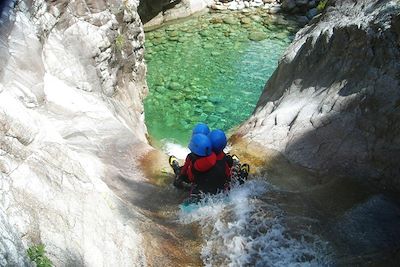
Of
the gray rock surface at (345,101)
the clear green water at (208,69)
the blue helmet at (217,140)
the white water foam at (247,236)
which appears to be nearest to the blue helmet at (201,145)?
the blue helmet at (217,140)

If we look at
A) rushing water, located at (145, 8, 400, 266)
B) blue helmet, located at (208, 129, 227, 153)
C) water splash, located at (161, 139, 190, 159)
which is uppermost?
blue helmet, located at (208, 129, 227, 153)

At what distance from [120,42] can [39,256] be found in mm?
7927

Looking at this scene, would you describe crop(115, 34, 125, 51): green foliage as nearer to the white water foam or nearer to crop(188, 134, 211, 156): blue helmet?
crop(188, 134, 211, 156): blue helmet

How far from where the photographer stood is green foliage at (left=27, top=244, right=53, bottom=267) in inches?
152

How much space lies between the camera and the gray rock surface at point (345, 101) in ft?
22.5

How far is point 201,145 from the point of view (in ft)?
22.0

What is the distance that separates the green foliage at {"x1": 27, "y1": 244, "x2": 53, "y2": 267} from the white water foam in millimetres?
2354

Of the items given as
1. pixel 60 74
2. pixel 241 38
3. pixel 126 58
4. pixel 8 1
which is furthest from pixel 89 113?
pixel 241 38

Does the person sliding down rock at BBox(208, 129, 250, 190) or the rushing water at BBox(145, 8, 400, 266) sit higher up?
the person sliding down rock at BBox(208, 129, 250, 190)

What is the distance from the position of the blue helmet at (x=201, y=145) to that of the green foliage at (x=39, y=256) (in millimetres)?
3160

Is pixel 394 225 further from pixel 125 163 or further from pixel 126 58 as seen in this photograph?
pixel 126 58

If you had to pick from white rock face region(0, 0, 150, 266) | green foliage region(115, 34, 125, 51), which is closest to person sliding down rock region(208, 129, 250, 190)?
white rock face region(0, 0, 150, 266)

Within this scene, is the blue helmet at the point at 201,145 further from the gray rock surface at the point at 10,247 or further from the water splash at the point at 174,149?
the water splash at the point at 174,149

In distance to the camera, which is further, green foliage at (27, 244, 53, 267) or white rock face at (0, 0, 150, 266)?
white rock face at (0, 0, 150, 266)
